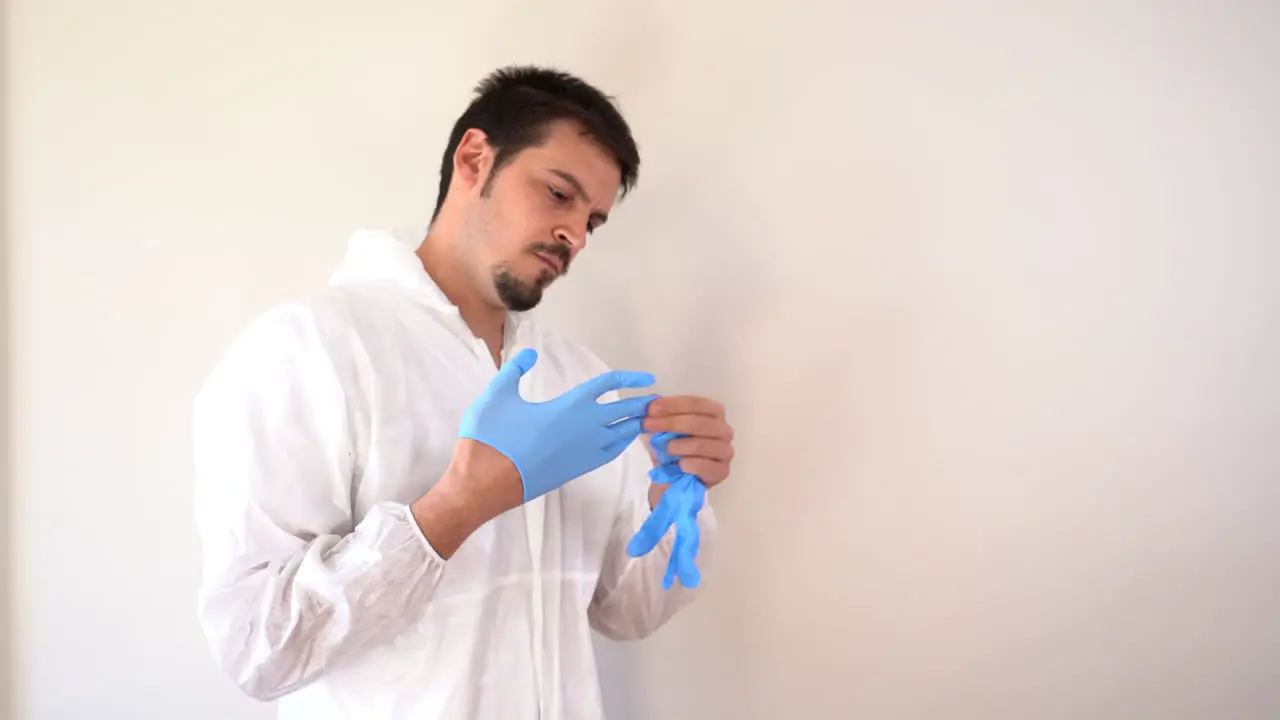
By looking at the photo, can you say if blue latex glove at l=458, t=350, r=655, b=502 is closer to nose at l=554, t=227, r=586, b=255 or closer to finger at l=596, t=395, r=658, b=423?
finger at l=596, t=395, r=658, b=423

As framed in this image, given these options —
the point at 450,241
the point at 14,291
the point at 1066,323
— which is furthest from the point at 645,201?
the point at 14,291

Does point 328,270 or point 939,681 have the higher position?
point 328,270

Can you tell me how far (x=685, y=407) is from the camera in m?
0.99

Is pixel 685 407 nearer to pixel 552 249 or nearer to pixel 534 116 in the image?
pixel 552 249

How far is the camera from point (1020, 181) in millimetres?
1136

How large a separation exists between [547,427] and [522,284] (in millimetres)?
247

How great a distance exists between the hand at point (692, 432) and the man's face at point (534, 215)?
0.75 ft

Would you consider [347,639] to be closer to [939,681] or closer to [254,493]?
[254,493]

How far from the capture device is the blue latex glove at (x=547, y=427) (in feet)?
2.83

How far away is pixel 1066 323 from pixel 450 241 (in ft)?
2.61

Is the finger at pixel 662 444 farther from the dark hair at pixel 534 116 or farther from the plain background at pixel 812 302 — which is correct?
the dark hair at pixel 534 116

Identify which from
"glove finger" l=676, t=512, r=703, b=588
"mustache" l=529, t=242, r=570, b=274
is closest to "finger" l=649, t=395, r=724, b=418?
"glove finger" l=676, t=512, r=703, b=588

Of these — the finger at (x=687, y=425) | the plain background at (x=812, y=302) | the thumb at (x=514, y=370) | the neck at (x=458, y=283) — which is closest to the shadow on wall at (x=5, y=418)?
the plain background at (x=812, y=302)

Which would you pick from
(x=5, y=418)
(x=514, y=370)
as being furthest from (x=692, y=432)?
(x=5, y=418)
